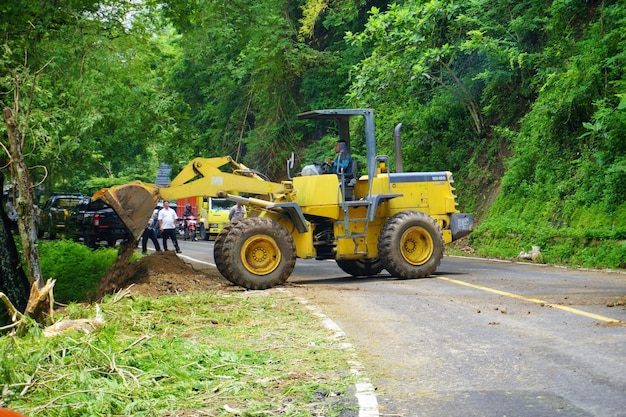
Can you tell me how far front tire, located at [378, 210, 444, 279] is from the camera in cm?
1744

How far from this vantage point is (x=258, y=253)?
16.6m

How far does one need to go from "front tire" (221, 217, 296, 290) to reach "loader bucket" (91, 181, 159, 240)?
5.23 ft

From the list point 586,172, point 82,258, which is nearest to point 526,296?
point 586,172

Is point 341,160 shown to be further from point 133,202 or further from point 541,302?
point 541,302

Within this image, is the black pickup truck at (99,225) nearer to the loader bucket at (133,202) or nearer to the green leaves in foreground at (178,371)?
the loader bucket at (133,202)

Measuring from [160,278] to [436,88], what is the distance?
1682 centimetres

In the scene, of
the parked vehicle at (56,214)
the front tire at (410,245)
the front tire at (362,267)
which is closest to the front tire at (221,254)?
the front tire at (410,245)

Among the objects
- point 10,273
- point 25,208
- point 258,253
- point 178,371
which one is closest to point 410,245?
point 258,253

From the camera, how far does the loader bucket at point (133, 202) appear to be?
653 inches

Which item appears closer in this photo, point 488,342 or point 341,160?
point 488,342

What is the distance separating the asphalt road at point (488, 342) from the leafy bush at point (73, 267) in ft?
33.3

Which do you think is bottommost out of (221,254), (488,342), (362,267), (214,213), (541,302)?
(488,342)

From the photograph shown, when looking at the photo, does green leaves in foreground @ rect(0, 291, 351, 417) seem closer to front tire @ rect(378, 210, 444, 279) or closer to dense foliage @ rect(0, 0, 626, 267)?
front tire @ rect(378, 210, 444, 279)

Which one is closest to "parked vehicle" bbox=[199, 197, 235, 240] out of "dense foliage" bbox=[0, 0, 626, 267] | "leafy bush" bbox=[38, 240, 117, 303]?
"dense foliage" bbox=[0, 0, 626, 267]
